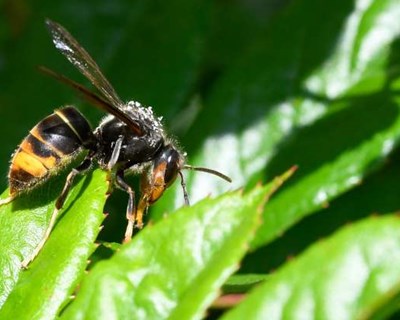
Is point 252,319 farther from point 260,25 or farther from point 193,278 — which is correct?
point 260,25

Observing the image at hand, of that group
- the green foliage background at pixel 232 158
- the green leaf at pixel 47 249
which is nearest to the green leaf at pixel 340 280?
the green foliage background at pixel 232 158

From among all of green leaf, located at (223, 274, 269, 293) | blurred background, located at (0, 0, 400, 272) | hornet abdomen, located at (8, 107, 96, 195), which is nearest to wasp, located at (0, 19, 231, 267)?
hornet abdomen, located at (8, 107, 96, 195)

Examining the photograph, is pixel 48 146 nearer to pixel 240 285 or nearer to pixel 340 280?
pixel 240 285

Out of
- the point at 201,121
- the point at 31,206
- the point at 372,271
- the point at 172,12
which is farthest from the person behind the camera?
the point at 172,12

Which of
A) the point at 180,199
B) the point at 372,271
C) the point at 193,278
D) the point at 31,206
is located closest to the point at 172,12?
the point at 180,199

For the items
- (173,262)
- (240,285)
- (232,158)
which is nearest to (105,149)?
(232,158)

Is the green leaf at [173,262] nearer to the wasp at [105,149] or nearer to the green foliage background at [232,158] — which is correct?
the green foliage background at [232,158]

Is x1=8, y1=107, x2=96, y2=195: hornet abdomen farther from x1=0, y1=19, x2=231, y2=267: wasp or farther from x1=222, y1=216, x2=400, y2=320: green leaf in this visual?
x1=222, y1=216, x2=400, y2=320: green leaf
